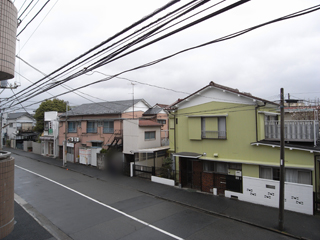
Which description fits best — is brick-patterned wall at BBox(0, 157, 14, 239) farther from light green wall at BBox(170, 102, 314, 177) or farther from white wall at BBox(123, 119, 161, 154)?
white wall at BBox(123, 119, 161, 154)

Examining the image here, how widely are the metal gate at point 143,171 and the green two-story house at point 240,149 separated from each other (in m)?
2.82

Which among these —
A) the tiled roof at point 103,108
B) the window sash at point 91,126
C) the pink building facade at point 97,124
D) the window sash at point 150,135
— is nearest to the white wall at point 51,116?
the pink building facade at point 97,124

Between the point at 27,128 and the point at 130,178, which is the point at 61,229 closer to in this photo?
the point at 130,178

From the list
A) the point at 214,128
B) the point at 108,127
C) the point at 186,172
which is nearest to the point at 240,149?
the point at 214,128

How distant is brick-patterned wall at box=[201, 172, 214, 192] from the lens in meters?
14.0

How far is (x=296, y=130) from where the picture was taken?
41.3ft

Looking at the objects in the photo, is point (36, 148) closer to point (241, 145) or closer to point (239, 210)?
point (241, 145)

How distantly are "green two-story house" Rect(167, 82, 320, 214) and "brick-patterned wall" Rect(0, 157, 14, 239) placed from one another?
10195 mm

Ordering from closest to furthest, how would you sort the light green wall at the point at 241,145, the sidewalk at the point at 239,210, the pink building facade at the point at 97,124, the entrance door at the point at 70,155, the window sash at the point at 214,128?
1. the sidewalk at the point at 239,210
2. the light green wall at the point at 241,145
3. the window sash at the point at 214,128
4. the pink building facade at the point at 97,124
5. the entrance door at the point at 70,155

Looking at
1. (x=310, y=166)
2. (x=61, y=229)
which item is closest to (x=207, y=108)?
(x=310, y=166)

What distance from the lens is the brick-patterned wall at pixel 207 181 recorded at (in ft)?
45.8

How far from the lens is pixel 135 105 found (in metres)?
27.7

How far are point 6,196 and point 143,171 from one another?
1230 cm

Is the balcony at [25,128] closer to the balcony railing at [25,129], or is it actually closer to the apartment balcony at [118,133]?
the balcony railing at [25,129]
